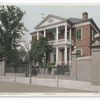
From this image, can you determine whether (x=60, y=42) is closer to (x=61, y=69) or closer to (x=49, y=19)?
(x=61, y=69)

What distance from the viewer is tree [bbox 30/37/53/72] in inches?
853

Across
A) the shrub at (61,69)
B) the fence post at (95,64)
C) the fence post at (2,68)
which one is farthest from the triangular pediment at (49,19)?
the fence post at (2,68)

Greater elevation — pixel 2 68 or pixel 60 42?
pixel 60 42

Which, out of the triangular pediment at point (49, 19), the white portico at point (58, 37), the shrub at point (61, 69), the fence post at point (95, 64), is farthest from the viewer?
the shrub at point (61, 69)

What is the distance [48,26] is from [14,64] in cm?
345

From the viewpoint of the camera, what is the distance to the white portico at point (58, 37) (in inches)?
888

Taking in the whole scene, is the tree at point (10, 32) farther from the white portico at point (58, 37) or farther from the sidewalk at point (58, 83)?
the sidewalk at point (58, 83)

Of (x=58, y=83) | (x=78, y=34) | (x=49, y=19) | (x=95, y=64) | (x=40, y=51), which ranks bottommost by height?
(x=58, y=83)

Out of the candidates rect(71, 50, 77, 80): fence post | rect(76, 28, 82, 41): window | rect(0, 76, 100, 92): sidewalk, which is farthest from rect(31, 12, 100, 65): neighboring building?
rect(0, 76, 100, 92): sidewalk

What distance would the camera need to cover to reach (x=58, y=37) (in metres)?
23.9

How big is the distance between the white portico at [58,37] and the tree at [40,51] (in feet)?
1.00

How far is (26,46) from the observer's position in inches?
880

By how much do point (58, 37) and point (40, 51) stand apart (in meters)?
2.60

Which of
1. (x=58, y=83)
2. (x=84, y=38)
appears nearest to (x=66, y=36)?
(x=84, y=38)
